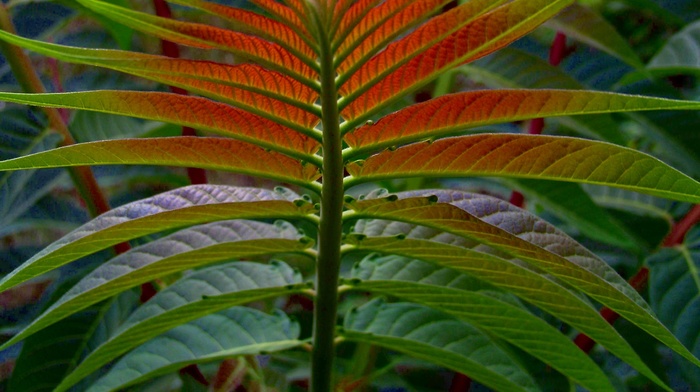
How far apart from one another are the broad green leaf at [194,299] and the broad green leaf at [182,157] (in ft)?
0.45

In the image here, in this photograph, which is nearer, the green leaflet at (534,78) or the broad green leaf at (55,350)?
the broad green leaf at (55,350)

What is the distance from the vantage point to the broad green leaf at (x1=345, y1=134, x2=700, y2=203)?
391 mm

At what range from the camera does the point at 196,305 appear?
1.75 feet

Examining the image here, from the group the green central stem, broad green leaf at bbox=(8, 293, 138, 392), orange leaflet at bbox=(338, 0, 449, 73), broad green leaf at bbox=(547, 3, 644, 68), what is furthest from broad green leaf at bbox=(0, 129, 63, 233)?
broad green leaf at bbox=(547, 3, 644, 68)

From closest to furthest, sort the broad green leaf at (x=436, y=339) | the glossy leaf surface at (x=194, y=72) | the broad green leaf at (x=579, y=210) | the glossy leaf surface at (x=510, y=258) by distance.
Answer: the glossy leaf surface at (x=194, y=72) → the glossy leaf surface at (x=510, y=258) → the broad green leaf at (x=436, y=339) → the broad green leaf at (x=579, y=210)

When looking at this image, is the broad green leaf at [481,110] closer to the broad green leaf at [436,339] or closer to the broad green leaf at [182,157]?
the broad green leaf at [182,157]

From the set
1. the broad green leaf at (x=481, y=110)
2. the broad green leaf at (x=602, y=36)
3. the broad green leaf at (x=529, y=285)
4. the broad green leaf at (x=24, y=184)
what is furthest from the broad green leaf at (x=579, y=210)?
the broad green leaf at (x=24, y=184)

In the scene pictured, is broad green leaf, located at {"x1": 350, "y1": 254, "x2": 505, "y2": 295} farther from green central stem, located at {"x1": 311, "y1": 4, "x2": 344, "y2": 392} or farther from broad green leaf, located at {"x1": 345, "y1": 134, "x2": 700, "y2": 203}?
broad green leaf, located at {"x1": 345, "y1": 134, "x2": 700, "y2": 203}

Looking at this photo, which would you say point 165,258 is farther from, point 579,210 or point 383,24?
point 579,210

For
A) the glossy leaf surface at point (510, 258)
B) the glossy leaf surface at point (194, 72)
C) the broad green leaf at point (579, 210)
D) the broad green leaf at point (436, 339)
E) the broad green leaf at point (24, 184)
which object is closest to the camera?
the glossy leaf surface at point (194, 72)

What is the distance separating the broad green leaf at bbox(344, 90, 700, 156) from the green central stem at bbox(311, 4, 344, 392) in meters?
0.03

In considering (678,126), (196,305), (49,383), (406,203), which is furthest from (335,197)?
(678,126)

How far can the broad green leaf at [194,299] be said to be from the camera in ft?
1.72

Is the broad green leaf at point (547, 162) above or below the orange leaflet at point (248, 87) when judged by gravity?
above
